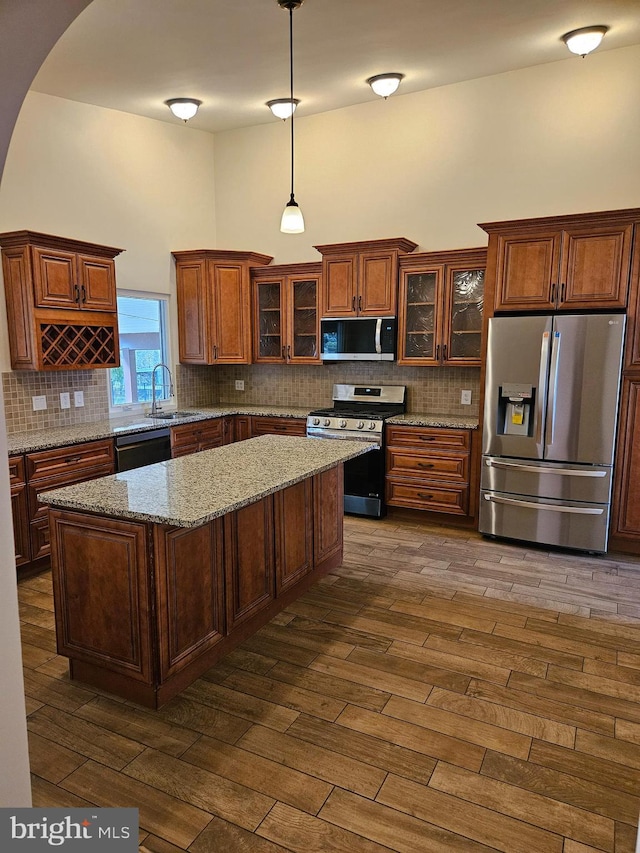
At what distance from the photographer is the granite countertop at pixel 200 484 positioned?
224 centimetres

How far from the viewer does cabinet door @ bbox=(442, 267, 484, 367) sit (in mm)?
4777

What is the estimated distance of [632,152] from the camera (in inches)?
171

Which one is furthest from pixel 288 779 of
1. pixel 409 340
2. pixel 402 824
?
pixel 409 340

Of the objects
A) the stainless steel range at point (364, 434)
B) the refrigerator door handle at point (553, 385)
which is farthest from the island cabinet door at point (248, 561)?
the refrigerator door handle at point (553, 385)

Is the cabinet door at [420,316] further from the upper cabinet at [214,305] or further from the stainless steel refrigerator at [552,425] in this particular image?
the upper cabinet at [214,305]

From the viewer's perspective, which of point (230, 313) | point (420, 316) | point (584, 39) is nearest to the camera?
point (584, 39)

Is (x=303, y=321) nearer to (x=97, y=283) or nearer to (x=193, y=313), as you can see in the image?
(x=193, y=313)

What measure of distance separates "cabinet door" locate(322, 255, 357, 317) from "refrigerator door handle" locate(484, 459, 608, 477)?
1.84 metres

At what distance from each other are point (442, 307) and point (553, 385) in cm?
122

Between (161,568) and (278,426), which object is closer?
(161,568)

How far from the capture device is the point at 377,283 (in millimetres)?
5055

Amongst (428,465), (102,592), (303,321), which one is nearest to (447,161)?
(303,321)

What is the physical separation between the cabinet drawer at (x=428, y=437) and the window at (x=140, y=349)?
2.33m

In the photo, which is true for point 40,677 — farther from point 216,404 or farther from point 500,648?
point 216,404
